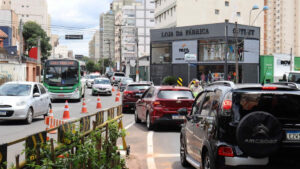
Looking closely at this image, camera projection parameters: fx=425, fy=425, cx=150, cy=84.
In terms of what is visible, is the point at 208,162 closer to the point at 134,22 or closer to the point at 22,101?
the point at 22,101

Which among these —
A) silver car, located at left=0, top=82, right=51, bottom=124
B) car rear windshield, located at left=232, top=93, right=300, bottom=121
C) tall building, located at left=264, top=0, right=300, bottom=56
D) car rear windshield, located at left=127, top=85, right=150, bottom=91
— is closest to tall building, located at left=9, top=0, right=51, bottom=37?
tall building, located at left=264, top=0, right=300, bottom=56

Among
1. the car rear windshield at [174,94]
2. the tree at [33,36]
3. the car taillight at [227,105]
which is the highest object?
the tree at [33,36]

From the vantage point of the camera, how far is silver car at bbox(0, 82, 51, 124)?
15.6 metres

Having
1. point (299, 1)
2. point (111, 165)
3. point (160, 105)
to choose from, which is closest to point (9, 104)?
point (160, 105)

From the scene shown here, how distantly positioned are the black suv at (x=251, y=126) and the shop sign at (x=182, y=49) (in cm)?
4916

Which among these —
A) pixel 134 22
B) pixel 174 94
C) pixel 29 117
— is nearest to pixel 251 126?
pixel 174 94

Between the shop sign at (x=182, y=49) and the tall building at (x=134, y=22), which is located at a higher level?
the tall building at (x=134, y=22)

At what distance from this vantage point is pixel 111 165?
21.3 ft

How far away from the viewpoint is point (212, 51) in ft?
174

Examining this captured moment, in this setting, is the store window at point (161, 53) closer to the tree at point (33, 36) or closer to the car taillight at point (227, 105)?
the tree at point (33, 36)

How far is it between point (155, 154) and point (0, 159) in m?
6.42

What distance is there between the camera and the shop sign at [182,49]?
2165 inches

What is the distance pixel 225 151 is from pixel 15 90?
13.1 meters

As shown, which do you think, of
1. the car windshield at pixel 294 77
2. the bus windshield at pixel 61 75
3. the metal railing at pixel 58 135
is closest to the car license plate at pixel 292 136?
the metal railing at pixel 58 135
